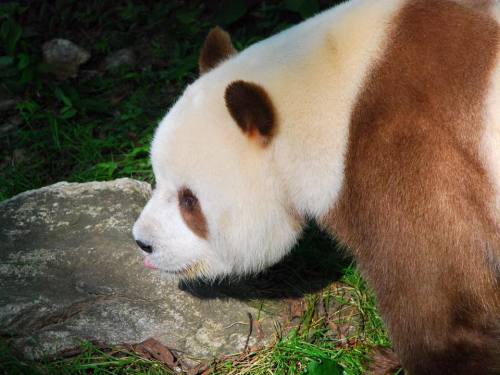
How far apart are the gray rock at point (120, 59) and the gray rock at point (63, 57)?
182mm

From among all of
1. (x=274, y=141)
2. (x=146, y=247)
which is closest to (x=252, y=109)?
(x=274, y=141)

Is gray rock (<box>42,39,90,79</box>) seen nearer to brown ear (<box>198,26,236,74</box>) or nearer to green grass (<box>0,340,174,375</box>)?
brown ear (<box>198,26,236,74</box>)

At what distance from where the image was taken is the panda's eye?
3.20 metres

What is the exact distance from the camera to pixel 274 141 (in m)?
3.05

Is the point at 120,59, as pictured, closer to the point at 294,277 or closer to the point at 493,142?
the point at 294,277

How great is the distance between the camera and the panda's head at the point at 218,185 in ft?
9.98

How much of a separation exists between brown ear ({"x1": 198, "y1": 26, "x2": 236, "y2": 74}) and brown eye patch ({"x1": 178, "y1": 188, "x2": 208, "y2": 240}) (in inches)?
24.7

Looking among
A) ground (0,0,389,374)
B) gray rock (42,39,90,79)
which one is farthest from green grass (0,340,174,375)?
gray rock (42,39,90,79)

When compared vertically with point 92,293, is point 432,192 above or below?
above

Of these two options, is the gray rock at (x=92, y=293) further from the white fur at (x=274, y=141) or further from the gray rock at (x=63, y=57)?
the gray rock at (x=63, y=57)

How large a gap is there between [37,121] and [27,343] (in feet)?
8.17

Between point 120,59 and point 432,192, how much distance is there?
13.0 ft

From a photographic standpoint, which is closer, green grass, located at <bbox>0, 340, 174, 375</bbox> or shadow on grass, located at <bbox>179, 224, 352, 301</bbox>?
green grass, located at <bbox>0, 340, 174, 375</bbox>

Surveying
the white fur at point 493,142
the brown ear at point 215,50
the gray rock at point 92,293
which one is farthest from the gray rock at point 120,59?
the white fur at point 493,142
